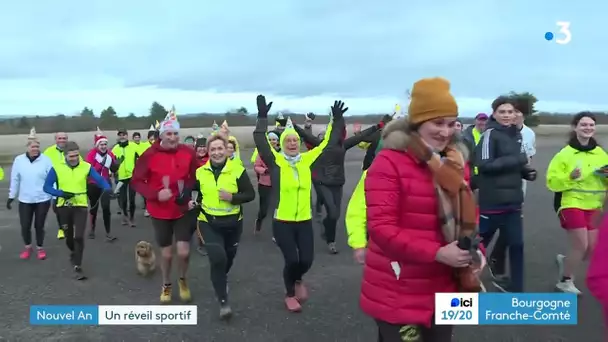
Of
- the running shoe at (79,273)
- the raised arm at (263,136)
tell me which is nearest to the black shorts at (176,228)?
the raised arm at (263,136)

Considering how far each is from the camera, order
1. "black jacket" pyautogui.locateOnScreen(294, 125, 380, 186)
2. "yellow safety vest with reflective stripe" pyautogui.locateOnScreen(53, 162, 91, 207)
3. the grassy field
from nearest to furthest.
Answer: "yellow safety vest with reflective stripe" pyautogui.locateOnScreen(53, 162, 91, 207) → "black jacket" pyautogui.locateOnScreen(294, 125, 380, 186) → the grassy field

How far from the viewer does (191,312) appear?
5609 millimetres

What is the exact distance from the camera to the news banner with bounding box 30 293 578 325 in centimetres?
532

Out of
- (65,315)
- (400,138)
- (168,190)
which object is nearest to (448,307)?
(400,138)

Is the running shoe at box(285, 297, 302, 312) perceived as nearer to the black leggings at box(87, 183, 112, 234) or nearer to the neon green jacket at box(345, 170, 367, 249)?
the neon green jacket at box(345, 170, 367, 249)

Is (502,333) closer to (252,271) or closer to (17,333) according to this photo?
(252,271)

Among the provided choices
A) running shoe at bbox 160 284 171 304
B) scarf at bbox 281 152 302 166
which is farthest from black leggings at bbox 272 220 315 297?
running shoe at bbox 160 284 171 304

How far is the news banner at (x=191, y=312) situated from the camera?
209 inches

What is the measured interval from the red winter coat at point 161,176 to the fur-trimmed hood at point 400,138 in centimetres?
347

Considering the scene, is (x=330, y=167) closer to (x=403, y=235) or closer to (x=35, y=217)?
(x=35, y=217)

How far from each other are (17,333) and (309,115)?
28.4ft

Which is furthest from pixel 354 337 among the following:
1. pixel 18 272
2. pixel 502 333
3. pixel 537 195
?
pixel 537 195

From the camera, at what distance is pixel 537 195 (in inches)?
544

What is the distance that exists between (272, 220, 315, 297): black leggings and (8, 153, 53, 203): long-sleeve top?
177 inches
